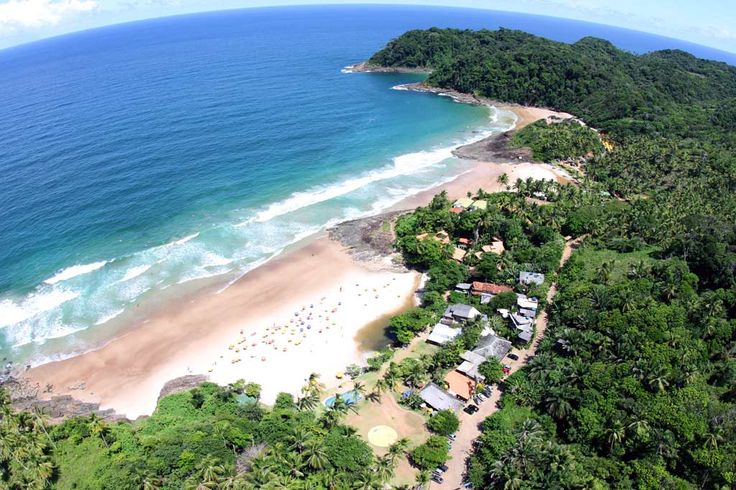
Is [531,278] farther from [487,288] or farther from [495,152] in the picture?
[495,152]

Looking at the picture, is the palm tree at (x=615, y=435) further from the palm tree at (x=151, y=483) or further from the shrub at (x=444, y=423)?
the palm tree at (x=151, y=483)

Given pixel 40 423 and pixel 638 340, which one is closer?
pixel 40 423

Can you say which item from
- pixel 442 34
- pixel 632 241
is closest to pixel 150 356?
pixel 632 241

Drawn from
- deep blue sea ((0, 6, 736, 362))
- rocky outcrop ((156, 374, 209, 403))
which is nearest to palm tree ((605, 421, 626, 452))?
rocky outcrop ((156, 374, 209, 403))

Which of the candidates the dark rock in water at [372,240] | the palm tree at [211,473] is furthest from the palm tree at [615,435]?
the dark rock in water at [372,240]

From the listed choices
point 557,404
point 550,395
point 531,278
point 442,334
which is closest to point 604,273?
point 531,278

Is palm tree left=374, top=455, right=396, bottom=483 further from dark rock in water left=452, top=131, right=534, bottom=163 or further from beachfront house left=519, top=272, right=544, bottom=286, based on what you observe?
dark rock in water left=452, top=131, right=534, bottom=163

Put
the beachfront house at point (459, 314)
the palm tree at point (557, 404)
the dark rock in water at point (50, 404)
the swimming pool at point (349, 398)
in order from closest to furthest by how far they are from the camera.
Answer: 1. the palm tree at point (557, 404)
2. the swimming pool at point (349, 398)
3. the dark rock in water at point (50, 404)
4. the beachfront house at point (459, 314)
